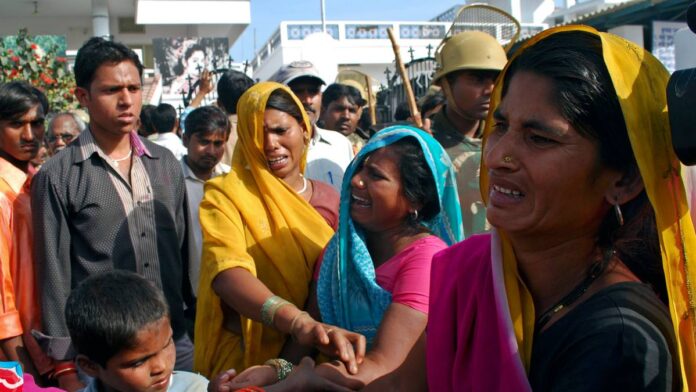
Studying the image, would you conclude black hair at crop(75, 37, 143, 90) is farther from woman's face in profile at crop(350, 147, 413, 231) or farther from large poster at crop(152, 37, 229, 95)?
large poster at crop(152, 37, 229, 95)

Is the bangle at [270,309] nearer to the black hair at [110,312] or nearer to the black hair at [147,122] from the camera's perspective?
the black hair at [110,312]

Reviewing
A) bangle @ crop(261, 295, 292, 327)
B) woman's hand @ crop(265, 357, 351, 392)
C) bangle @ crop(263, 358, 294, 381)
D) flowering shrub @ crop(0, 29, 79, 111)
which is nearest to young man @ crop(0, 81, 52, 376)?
bangle @ crop(261, 295, 292, 327)

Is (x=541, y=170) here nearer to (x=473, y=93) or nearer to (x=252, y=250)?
(x=252, y=250)

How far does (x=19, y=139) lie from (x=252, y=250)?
1.43 m

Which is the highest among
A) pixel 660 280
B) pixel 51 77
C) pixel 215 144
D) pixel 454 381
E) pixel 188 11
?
pixel 188 11

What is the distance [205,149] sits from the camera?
171 inches

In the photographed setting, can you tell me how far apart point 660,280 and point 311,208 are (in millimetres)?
1592

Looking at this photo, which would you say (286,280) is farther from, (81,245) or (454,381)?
(454,381)

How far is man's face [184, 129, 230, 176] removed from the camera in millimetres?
4316

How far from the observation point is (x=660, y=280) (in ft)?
5.19

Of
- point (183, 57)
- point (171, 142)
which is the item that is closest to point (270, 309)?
point (171, 142)

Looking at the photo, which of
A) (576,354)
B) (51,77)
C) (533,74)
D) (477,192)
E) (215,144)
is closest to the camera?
(576,354)

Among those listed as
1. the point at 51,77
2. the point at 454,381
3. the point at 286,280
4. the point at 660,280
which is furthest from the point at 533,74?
the point at 51,77

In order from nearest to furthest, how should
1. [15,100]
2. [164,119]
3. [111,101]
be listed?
[111,101] → [15,100] → [164,119]
